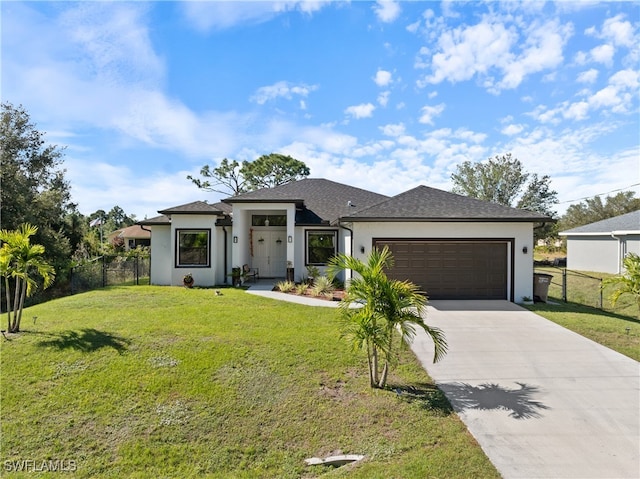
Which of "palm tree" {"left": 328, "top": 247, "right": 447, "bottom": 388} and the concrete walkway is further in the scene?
"palm tree" {"left": 328, "top": 247, "right": 447, "bottom": 388}

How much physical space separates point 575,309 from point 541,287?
3.86 feet

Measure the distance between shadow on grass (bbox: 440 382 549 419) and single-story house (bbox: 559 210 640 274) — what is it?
2063 cm

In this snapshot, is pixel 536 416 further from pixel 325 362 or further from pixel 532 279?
pixel 532 279

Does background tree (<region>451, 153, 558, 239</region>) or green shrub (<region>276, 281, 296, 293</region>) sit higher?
background tree (<region>451, 153, 558, 239</region>)

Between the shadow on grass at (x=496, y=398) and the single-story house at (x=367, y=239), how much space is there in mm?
5603

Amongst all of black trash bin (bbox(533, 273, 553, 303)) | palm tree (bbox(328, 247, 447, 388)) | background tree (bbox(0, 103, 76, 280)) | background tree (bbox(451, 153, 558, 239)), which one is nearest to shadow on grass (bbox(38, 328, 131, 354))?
palm tree (bbox(328, 247, 447, 388))

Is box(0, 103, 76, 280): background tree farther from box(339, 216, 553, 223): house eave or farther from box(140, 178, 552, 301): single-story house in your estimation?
box(339, 216, 553, 223): house eave

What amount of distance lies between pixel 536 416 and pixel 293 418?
11.7 feet

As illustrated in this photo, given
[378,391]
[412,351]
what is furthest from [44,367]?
[412,351]

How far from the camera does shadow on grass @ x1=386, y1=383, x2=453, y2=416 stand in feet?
15.7

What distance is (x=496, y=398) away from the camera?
16.6 ft

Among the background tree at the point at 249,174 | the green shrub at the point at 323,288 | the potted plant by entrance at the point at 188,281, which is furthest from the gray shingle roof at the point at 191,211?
the background tree at the point at 249,174

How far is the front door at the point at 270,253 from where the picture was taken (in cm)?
1647

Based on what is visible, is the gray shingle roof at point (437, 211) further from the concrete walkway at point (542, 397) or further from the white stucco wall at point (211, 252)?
the white stucco wall at point (211, 252)
